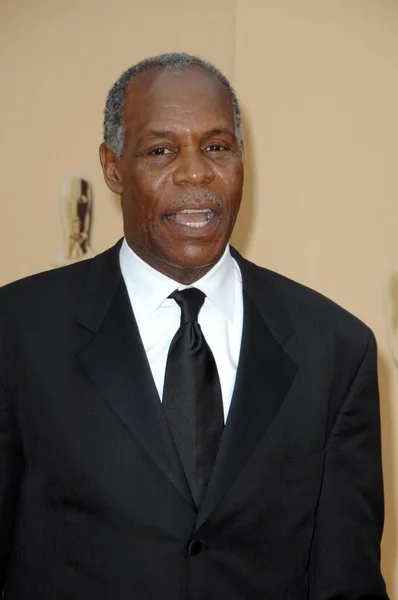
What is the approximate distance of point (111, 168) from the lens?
1.43m

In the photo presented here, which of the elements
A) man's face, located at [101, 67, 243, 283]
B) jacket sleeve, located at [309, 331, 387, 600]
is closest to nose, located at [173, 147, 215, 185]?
man's face, located at [101, 67, 243, 283]

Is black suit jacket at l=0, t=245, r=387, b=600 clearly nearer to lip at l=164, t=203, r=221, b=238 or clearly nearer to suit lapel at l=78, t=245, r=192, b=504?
suit lapel at l=78, t=245, r=192, b=504

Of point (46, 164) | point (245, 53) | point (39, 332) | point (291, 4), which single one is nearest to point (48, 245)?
point (46, 164)

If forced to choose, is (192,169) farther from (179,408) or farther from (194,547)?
(194,547)

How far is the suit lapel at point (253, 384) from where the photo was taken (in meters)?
1.24

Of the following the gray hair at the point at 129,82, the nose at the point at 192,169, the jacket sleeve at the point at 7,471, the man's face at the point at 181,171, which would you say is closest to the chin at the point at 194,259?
the man's face at the point at 181,171

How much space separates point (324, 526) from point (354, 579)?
9 cm

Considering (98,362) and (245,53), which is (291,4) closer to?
(245,53)

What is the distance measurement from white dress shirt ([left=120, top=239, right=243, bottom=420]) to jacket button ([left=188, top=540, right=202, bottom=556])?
0.18 meters

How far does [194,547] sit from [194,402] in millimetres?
196

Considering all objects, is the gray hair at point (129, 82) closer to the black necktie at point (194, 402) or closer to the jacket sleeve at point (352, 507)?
the black necktie at point (194, 402)

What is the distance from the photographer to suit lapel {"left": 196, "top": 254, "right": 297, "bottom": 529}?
4.05 ft

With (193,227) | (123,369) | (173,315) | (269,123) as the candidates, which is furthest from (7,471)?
(269,123)

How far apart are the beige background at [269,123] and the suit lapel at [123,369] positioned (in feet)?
3.21
